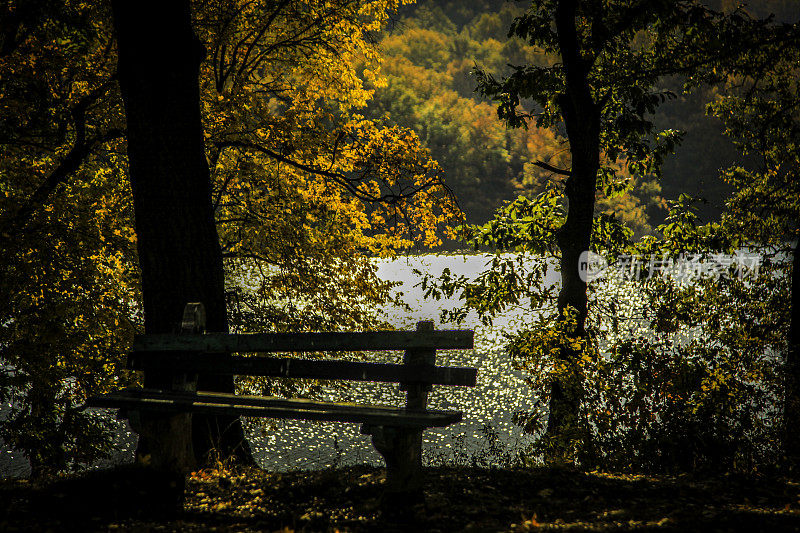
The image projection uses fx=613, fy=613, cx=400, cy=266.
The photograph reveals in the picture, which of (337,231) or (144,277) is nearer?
(144,277)

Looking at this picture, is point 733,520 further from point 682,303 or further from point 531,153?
point 531,153

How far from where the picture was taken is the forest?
5934 mm

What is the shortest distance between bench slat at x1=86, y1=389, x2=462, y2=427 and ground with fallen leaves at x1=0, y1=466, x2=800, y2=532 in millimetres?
651

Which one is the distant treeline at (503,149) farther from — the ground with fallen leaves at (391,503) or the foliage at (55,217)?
the ground with fallen leaves at (391,503)

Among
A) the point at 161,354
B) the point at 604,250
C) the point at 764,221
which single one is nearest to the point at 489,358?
the point at 764,221

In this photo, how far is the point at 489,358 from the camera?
38062 mm

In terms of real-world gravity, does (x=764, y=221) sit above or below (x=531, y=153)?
below

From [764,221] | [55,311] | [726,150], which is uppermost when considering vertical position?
[726,150]

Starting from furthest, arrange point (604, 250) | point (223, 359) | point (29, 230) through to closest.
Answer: point (604, 250) < point (29, 230) < point (223, 359)

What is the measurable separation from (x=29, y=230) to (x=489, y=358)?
103 feet

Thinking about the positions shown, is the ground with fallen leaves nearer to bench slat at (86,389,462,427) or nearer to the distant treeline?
bench slat at (86,389,462,427)

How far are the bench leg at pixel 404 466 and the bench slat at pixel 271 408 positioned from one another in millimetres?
203

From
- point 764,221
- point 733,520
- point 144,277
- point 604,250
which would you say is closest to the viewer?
point 733,520

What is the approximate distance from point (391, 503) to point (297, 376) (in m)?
1.29
